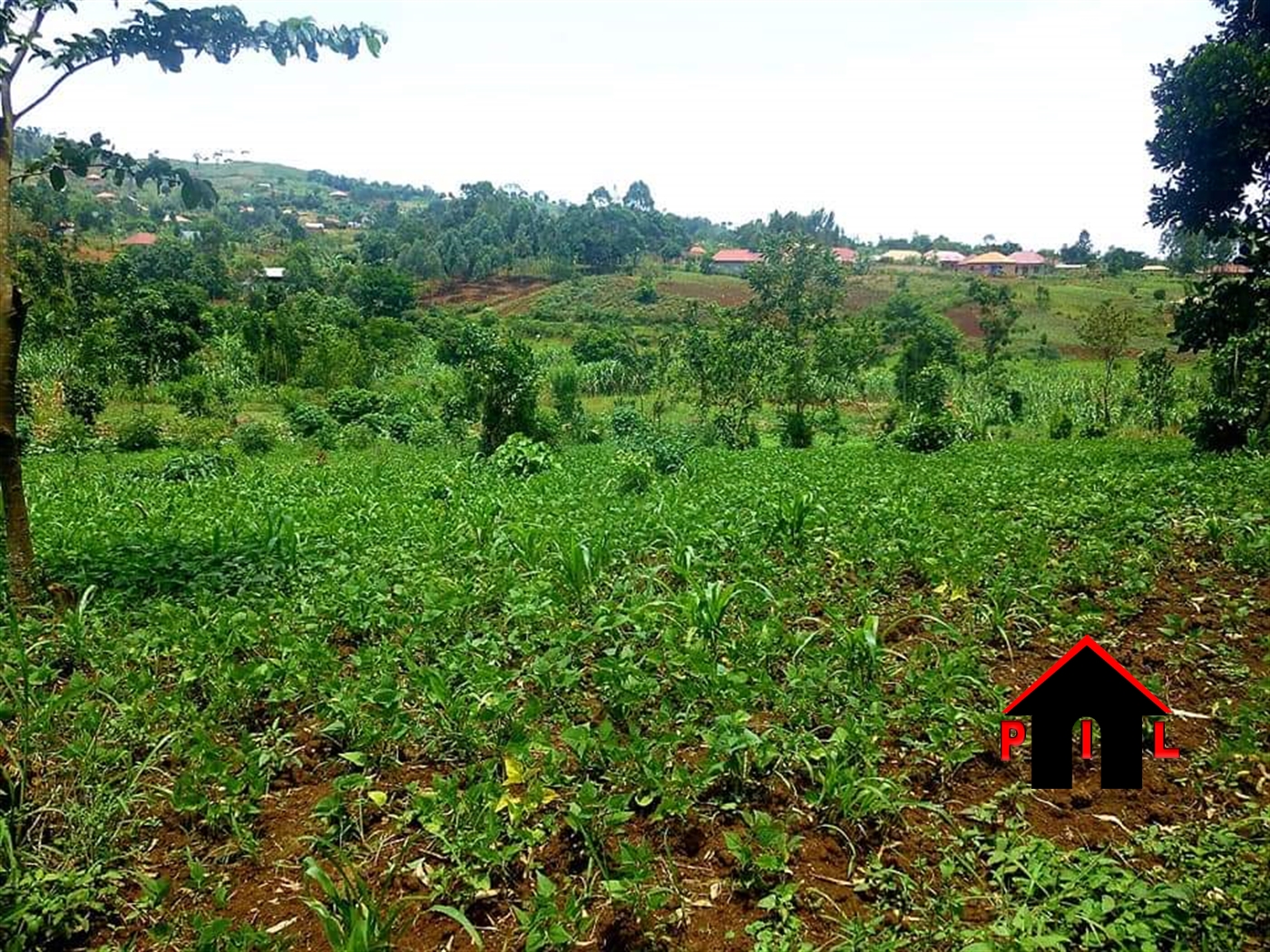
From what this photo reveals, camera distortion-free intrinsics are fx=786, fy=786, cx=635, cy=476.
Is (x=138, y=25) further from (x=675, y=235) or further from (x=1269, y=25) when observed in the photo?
(x=675, y=235)

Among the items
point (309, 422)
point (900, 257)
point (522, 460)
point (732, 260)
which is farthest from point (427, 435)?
point (900, 257)

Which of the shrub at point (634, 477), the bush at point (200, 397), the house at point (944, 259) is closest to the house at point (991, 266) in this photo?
the house at point (944, 259)

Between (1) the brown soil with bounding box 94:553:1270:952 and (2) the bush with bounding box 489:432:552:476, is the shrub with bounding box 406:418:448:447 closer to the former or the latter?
(2) the bush with bounding box 489:432:552:476

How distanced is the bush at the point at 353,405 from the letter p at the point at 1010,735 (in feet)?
71.7

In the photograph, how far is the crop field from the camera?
2373 mm

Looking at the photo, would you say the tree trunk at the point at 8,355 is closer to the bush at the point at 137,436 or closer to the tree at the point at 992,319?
the bush at the point at 137,436

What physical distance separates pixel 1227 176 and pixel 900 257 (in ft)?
290

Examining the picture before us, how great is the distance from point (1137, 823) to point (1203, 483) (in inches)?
241

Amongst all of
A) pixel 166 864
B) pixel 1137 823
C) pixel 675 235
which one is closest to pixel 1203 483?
pixel 1137 823

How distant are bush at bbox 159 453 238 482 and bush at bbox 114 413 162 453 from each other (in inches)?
181

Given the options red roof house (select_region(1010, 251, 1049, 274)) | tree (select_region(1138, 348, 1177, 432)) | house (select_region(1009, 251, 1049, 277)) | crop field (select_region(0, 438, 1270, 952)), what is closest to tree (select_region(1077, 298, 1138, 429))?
tree (select_region(1138, 348, 1177, 432))

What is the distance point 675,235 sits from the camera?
89.8m

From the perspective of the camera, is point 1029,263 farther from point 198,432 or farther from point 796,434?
point 198,432

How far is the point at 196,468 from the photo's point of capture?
1336 centimetres
